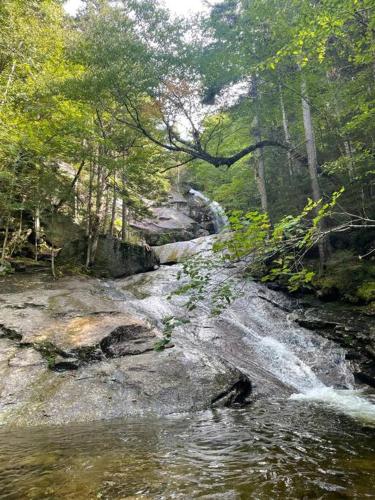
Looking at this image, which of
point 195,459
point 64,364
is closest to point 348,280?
point 64,364

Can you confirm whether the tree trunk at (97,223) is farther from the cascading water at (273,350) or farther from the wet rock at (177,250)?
the wet rock at (177,250)

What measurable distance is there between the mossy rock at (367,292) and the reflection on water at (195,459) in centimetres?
646

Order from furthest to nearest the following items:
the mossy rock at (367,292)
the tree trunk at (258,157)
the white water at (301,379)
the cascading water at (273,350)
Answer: the tree trunk at (258,157)
the mossy rock at (367,292)
the cascading water at (273,350)
the white water at (301,379)

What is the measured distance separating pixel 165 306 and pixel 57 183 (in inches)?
240

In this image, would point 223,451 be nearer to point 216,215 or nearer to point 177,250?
point 177,250

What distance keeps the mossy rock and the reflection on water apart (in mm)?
6457

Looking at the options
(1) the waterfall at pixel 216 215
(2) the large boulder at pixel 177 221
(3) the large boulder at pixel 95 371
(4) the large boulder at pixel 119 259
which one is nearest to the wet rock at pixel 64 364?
(3) the large boulder at pixel 95 371

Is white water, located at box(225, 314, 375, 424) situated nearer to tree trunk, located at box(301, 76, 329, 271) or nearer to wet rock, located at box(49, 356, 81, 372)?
wet rock, located at box(49, 356, 81, 372)

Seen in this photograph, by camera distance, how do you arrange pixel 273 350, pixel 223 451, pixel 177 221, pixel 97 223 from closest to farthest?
pixel 223 451 < pixel 273 350 < pixel 97 223 < pixel 177 221

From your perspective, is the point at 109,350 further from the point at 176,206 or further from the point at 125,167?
the point at 176,206

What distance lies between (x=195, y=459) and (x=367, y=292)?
9.23m

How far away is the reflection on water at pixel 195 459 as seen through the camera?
307 cm

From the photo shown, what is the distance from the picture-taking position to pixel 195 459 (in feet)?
12.4

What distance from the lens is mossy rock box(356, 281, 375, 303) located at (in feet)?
36.0
